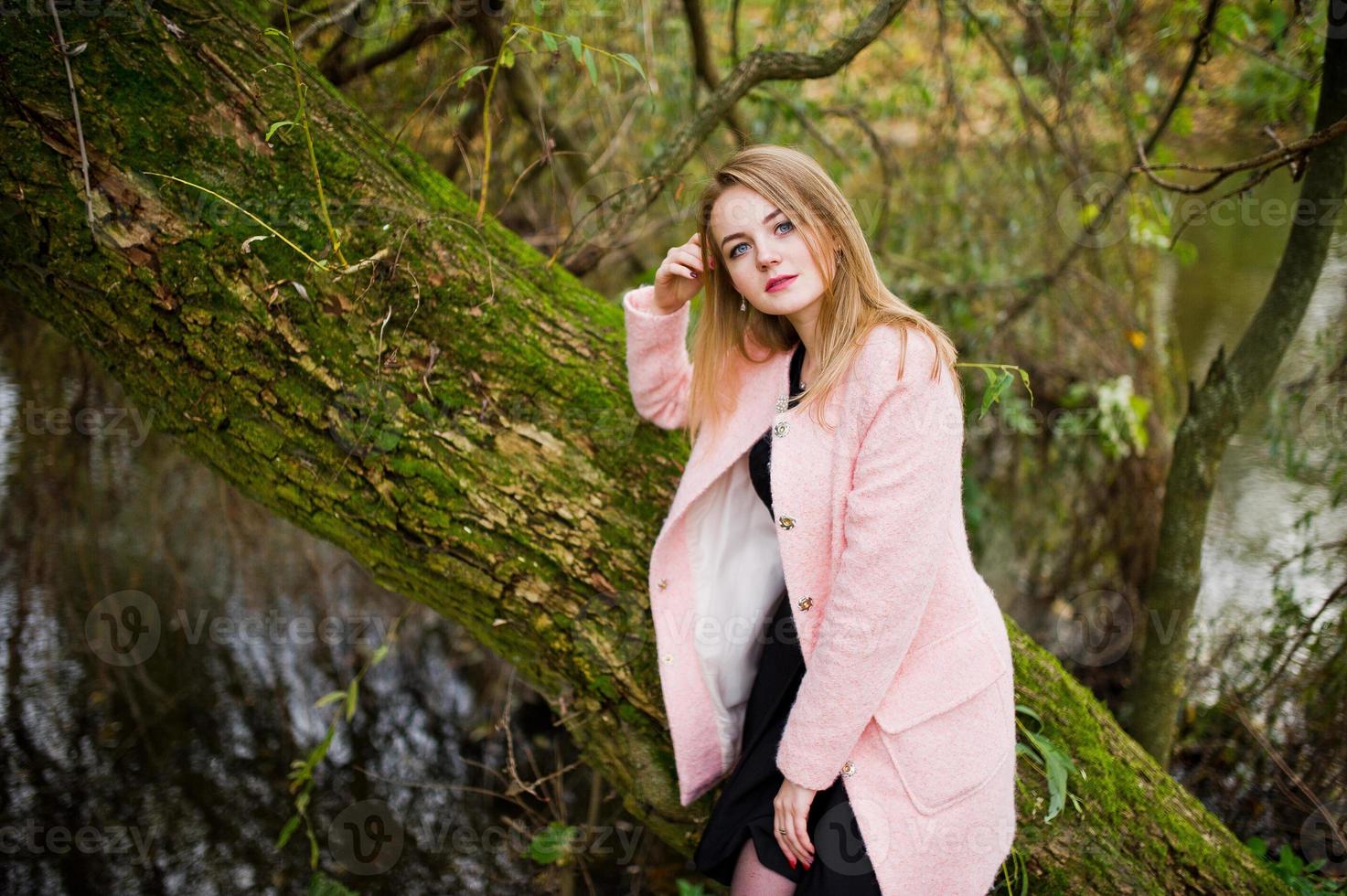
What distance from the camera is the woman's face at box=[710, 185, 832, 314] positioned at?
158 cm

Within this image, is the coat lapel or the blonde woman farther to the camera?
the coat lapel

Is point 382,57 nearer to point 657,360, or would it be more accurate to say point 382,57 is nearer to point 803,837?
point 657,360

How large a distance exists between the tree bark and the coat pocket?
1.47m

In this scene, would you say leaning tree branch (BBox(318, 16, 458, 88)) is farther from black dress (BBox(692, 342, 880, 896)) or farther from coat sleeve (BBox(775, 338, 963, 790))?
coat sleeve (BBox(775, 338, 963, 790))

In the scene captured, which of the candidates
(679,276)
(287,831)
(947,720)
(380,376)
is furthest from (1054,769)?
(287,831)

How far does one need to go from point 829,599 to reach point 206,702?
3.25 meters

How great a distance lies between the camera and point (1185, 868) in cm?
184

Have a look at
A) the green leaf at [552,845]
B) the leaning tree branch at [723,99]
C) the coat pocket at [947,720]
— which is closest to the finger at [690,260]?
the leaning tree branch at [723,99]

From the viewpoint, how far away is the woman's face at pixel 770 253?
1.58 m

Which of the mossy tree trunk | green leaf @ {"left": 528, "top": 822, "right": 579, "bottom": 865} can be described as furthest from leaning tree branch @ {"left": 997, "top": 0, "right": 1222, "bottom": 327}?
green leaf @ {"left": 528, "top": 822, "right": 579, "bottom": 865}

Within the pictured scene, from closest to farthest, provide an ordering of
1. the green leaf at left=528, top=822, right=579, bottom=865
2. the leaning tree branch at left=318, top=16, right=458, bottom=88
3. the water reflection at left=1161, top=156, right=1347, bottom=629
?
the green leaf at left=528, top=822, right=579, bottom=865
the leaning tree branch at left=318, top=16, right=458, bottom=88
the water reflection at left=1161, top=156, right=1347, bottom=629

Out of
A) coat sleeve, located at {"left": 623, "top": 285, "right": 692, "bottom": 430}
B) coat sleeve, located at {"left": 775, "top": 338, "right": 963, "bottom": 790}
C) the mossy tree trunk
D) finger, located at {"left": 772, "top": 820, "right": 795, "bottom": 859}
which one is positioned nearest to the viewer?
coat sleeve, located at {"left": 775, "top": 338, "right": 963, "bottom": 790}

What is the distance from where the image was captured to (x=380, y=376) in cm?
181

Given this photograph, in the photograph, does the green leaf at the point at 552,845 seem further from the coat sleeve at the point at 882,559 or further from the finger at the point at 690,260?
the finger at the point at 690,260
